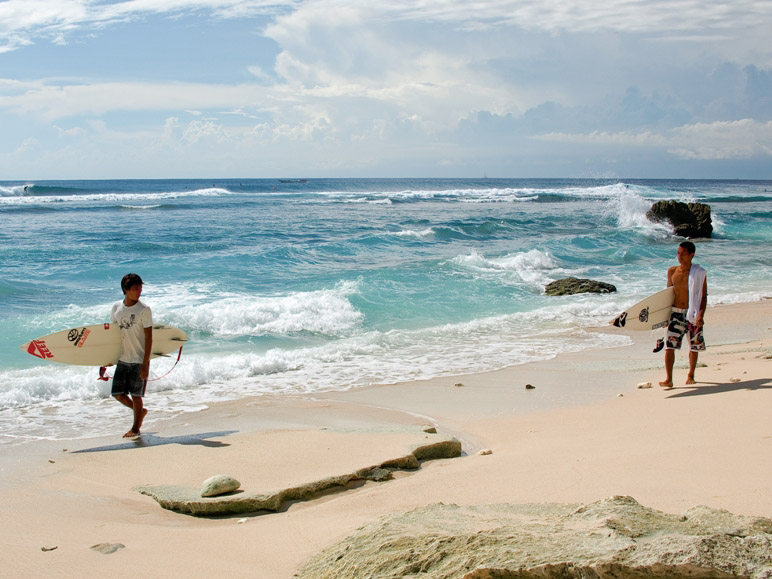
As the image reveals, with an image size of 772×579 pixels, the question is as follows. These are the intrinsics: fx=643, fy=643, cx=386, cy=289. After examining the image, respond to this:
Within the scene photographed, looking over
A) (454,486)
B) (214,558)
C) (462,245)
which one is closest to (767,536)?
(454,486)

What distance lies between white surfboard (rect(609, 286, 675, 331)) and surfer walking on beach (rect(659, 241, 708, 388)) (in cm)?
9

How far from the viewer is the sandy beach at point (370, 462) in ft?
10.8

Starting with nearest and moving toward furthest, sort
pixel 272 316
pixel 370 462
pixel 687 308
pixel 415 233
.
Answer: pixel 370 462 → pixel 687 308 → pixel 272 316 → pixel 415 233

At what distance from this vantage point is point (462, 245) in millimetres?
25766

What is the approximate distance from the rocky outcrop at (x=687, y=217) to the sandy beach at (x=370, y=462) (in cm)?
2393

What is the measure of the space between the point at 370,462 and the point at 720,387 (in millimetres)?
4123

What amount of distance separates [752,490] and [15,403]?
24.2 feet

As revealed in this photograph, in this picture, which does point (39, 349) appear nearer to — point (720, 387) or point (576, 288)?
point (720, 387)

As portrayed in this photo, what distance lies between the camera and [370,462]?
470 centimetres

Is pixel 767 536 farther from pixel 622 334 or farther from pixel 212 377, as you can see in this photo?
pixel 622 334

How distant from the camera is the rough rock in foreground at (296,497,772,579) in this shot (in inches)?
84.3

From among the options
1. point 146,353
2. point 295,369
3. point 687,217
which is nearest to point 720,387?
point 295,369

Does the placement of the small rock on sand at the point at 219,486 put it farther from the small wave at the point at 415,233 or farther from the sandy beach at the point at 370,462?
the small wave at the point at 415,233

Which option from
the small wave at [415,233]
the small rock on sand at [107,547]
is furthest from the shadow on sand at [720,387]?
→ the small wave at [415,233]
